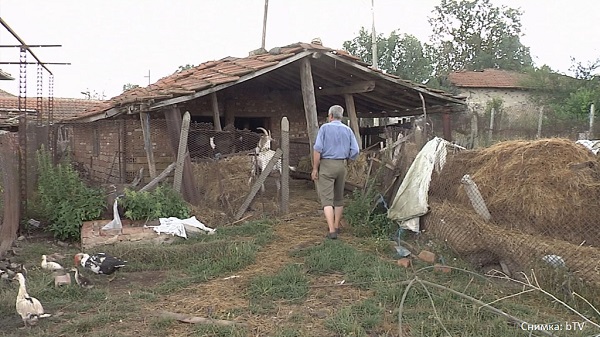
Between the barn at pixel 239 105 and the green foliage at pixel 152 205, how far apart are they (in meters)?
0.95

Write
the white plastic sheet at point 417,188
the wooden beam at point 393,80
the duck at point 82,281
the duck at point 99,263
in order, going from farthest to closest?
the wooden beam at point 393,80 < the white plastic sheet at point 417,188 < the duck at point 99,263 < the duck at point 82,281

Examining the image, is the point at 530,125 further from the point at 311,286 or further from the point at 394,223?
the point at 311,286

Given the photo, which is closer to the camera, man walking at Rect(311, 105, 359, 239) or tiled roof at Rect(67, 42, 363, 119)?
man walking at Rect(311, 105, 359, 239)

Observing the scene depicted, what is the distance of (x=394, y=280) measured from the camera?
199 inches

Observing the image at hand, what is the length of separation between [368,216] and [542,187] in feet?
8.19

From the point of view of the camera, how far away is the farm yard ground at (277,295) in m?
4.01

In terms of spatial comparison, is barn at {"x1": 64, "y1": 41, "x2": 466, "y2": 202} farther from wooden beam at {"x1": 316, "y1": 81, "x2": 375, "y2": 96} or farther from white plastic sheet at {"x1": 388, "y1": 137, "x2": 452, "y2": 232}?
white plastic sheet at {"x1": 388, "y1": 137, "x2": 452, "y2": 232}

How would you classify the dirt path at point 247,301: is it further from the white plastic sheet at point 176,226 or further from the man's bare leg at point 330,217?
the white plastic sheet at point 176,226

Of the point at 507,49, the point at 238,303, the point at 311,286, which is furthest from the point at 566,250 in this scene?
the point at 507,49

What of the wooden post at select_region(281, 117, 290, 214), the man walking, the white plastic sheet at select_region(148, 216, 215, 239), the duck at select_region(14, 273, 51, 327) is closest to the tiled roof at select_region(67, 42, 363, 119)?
the wooden post at select_region(281, 117, 290, 214)

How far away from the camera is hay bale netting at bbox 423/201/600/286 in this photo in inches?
179

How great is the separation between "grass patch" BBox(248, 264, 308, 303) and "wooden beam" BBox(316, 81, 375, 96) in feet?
19.2

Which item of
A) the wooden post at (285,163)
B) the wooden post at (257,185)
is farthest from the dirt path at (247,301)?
the wooden post at (285,163)

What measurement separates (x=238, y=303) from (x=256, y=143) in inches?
192
